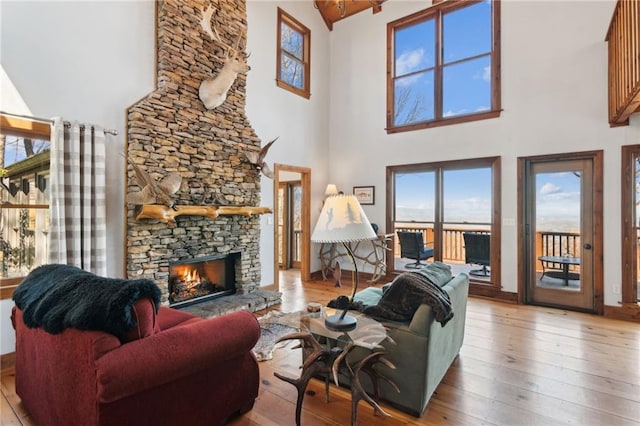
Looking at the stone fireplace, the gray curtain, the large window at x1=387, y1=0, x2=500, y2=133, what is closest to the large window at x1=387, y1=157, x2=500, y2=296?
the large window at x1=387, y1=0, x2=500, y2=133

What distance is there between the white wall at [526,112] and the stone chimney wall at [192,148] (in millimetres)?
2579

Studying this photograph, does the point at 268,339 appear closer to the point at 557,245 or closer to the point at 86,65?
the point at 86,65

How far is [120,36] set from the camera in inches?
139

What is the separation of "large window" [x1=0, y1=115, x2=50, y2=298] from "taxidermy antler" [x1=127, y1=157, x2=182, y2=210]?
0.75 m

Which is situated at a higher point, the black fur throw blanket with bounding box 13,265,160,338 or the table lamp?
the table lamp

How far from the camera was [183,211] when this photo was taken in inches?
144

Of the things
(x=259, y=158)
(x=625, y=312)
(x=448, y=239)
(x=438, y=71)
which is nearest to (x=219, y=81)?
(x=259, y=158)

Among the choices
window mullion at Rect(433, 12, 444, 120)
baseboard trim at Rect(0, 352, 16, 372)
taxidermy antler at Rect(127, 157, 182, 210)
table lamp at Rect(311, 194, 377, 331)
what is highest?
window mullion at Rect(433, 12, 444, 120)

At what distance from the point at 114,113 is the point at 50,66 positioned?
63cm

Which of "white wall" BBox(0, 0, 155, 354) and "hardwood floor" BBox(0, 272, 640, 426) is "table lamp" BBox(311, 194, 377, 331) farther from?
"white wall" BBox(0, 0, 155, 354)

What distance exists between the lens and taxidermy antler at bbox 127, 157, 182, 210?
133 inches

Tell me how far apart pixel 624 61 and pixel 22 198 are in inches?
245

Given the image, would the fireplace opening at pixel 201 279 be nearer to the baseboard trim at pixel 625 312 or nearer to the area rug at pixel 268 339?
the area rug at pixel 268 339

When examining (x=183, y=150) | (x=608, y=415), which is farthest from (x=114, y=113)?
(x=608, y=415)
